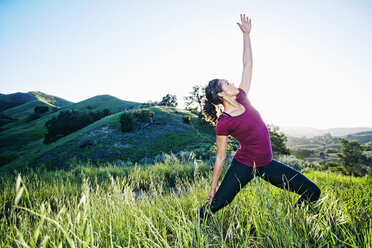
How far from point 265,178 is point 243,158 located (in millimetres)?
409

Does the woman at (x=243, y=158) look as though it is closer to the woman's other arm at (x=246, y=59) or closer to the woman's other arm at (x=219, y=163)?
the woman's other arm at (x=219, y=163)

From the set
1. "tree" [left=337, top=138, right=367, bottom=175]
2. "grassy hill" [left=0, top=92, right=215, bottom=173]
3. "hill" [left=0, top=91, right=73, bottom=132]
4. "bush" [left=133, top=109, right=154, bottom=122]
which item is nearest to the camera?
"grassy hill" [left=0, top=92, right=215, bottom=173]

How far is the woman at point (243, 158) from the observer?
91.0 inches

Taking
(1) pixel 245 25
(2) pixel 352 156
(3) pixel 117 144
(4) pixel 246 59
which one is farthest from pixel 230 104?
(2) pixel 352 156

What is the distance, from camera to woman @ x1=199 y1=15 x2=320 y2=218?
2.31 meters

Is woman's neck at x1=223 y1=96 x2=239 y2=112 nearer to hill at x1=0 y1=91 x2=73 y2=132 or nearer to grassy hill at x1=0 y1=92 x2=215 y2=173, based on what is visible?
grassy hill at x1=0 y1=92 x2=215 y2=173

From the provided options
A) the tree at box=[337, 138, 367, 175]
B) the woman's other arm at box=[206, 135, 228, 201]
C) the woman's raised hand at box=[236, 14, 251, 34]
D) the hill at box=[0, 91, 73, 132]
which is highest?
the hill at box=[0, 91, 73, 132]

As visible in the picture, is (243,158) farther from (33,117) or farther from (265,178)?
(33,117)

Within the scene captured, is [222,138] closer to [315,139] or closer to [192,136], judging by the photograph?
[192,136]

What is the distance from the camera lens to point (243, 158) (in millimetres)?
2430

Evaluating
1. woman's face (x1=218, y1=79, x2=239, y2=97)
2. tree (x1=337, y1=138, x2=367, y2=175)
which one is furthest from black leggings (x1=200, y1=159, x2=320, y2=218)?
tree (x1=337, y1=138, x2=367, y2=175)

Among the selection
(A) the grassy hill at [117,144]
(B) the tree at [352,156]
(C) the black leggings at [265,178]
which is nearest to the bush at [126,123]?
(A) the grassy hill at [117,144]

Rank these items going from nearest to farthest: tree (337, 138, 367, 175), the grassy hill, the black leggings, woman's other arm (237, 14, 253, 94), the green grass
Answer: the green grass
the black leggings
woman's other arm (237, 14, 253, 94)
the grassy hill
tree (337, 138, 367, 175)

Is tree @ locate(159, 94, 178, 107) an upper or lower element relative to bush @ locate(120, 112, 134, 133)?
upper
